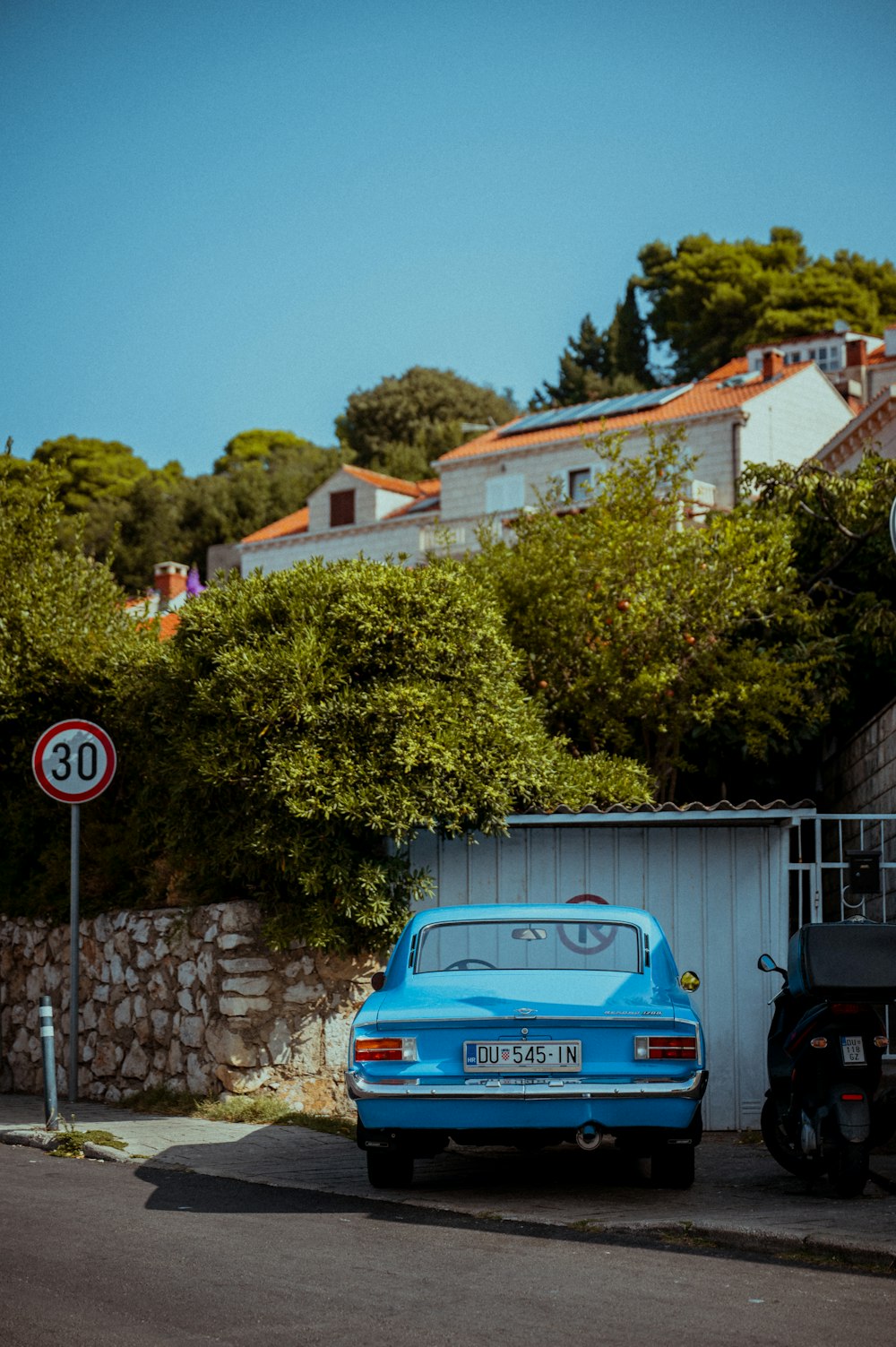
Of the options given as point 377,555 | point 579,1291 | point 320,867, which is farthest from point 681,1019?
point 377,555

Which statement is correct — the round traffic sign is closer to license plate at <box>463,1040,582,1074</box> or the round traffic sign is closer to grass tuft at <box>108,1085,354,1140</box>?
grass tuft at <box>108,1085,354,1140</box>

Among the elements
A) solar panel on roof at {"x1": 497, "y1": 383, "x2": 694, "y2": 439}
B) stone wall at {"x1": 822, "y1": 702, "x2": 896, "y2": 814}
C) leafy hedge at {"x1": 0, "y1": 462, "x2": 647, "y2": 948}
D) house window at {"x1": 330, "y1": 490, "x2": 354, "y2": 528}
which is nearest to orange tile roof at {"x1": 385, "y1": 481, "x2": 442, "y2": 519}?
house window at {"x1": 330, "y1": 490, "x2": 354, "y2": 528}

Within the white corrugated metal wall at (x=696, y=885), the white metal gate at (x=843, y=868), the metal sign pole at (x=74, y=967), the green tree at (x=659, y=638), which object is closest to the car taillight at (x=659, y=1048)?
the white metal gate at (x=843, y=868)

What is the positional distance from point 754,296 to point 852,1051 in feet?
230

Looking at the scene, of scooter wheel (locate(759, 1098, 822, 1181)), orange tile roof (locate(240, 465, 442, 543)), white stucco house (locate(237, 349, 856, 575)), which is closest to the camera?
scooter wheel (locate(759, 1098, 822, 1181))

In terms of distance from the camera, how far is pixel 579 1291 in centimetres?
594

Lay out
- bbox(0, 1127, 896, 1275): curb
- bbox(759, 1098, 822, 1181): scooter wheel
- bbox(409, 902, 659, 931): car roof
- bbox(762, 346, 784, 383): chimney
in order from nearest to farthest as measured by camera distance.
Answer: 1. bbox(0, 1127, 896, 1275): curb
2. bbox(759, 1098, 822, 1181): scooter wheel
3. bbox(409, 902, 659, 931): car roof
4. bbox(762, 346, 784, 383): chimney

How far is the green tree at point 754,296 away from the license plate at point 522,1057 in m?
65.7

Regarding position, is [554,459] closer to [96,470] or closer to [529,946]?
[96,470]

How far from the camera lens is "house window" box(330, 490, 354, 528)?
62.8 metres

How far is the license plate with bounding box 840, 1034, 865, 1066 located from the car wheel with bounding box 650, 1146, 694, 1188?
98 cm

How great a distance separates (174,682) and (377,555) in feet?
163

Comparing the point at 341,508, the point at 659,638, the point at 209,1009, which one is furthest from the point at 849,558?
the point at 341,508

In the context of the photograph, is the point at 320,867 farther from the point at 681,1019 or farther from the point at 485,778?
the point at 681,1019
